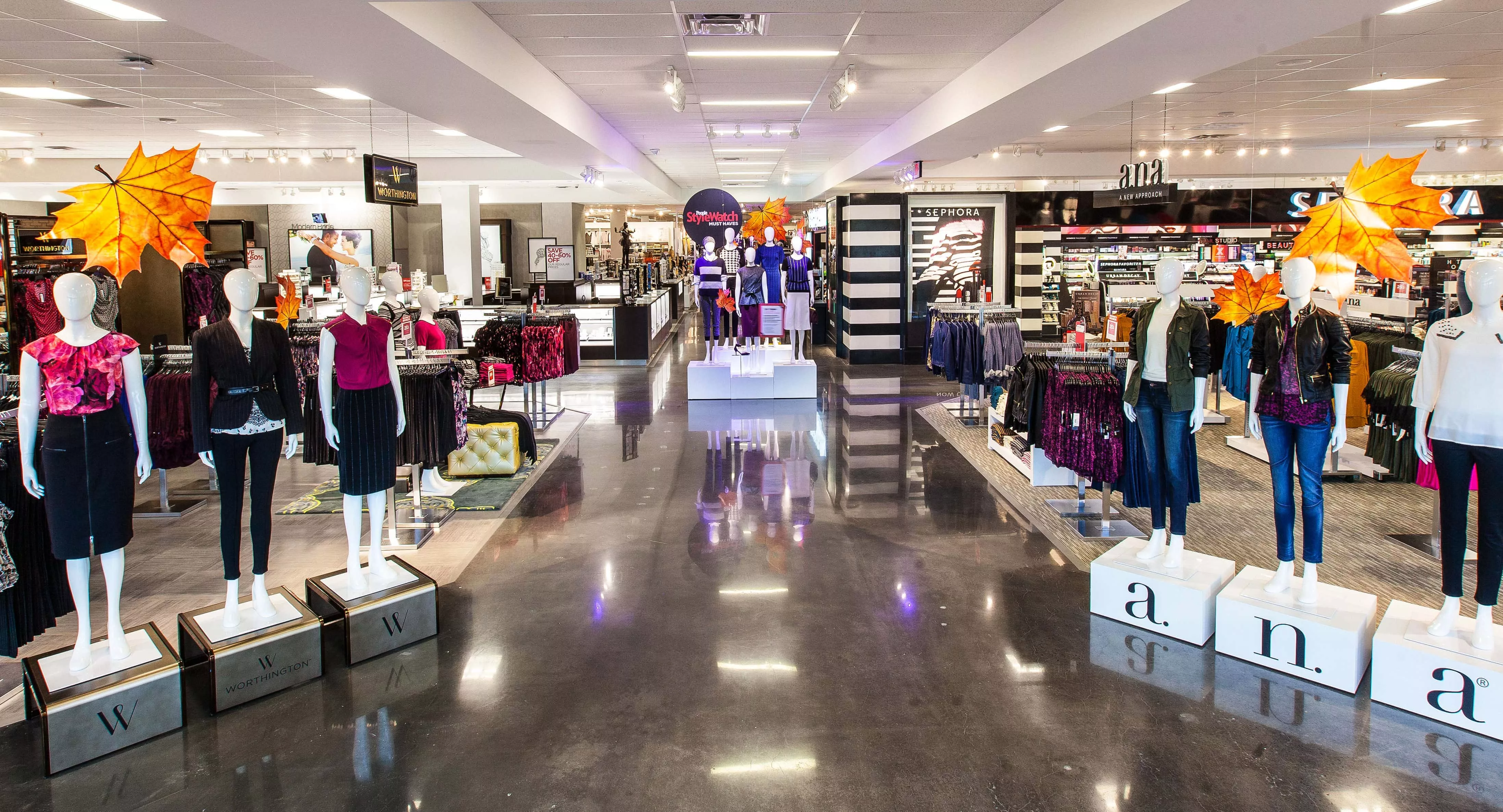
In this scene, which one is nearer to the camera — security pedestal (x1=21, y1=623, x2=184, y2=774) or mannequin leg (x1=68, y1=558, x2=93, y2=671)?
security pedestal (x1=21, y1=623, x2=184, y2=774)

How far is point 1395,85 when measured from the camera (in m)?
8.45

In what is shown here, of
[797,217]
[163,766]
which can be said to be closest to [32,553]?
[163,766]

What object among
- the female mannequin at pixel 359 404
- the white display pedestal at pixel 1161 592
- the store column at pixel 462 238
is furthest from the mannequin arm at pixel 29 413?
the store column at pixel 462 238

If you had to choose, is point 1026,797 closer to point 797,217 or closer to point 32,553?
point 32,553

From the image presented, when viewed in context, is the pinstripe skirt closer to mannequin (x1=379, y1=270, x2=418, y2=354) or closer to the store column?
mannequin (x1=379, y1=270, x2=418, y2=354)

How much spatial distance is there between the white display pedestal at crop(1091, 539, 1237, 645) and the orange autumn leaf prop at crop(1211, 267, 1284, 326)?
150cm

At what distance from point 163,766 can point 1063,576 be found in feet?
13.8

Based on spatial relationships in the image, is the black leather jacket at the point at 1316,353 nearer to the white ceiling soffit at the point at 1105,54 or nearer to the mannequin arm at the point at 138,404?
the white ceiling soffit at the point at 1105,54

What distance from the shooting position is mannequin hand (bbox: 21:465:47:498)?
11.0 feet

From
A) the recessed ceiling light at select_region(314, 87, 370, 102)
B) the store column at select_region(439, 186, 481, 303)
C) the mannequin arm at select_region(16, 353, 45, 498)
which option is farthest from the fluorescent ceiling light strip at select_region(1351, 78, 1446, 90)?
the store column at select_region(439, 186, 481, 303)

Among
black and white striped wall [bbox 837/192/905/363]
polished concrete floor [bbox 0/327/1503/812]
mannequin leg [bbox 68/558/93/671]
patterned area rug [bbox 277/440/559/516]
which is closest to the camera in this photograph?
polished concrete floor [bbox 0/327/1503/812]

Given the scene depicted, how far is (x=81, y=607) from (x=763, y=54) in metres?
5.50

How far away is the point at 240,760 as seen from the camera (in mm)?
3264

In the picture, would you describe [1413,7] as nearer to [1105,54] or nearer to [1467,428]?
[1105,54]
